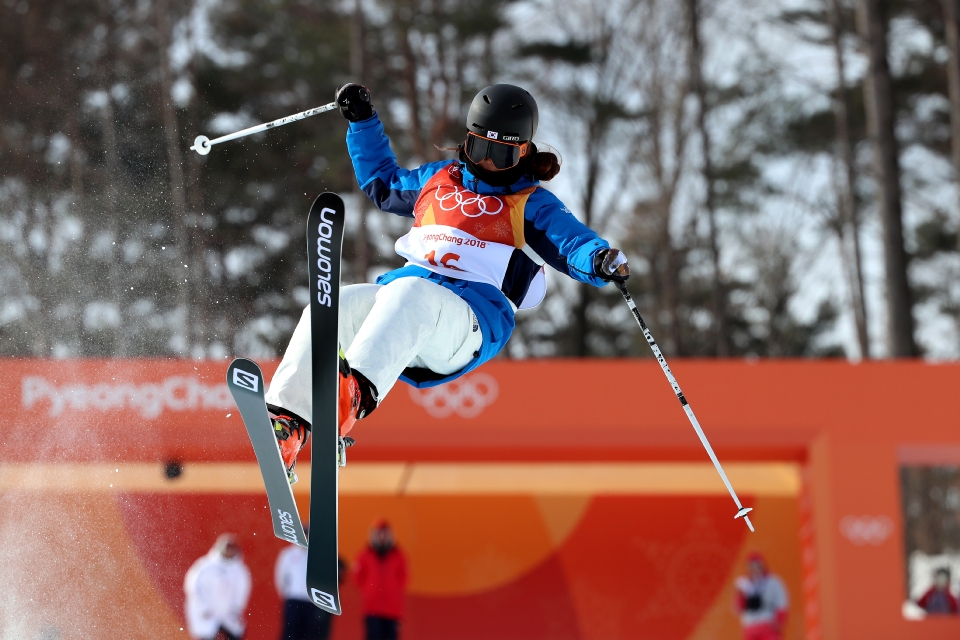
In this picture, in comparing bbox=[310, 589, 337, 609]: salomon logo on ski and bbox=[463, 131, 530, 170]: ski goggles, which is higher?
bbox=[463, 131, 530, 170]: ski goggles

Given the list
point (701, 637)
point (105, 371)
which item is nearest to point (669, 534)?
point (701, 637)

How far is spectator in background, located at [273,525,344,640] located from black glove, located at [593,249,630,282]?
18.2ft

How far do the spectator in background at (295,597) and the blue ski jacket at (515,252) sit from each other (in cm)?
494

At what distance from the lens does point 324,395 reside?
3217 mm

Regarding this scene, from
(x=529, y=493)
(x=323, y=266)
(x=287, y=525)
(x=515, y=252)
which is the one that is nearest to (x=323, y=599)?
(x=287, y=525)

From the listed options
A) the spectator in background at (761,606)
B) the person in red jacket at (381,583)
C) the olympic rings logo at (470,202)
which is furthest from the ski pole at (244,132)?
the spectator in background at (761,606)

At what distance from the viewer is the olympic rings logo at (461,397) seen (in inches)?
345

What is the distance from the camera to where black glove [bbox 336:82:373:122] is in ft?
12.8

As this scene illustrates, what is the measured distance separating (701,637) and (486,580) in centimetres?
220

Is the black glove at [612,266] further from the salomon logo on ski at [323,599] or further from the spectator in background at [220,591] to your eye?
the spectator in background at [220,591]

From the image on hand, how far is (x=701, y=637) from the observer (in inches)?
417

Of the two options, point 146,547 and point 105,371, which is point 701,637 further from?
point 146,547

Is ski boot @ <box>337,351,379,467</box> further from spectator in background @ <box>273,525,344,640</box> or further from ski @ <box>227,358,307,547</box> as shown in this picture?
spectator in background @ <box>273,525,344,640</box>

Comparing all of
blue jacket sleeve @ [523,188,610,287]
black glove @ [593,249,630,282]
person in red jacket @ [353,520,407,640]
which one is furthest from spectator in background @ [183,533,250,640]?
black glove @ [593,249,630,282]
